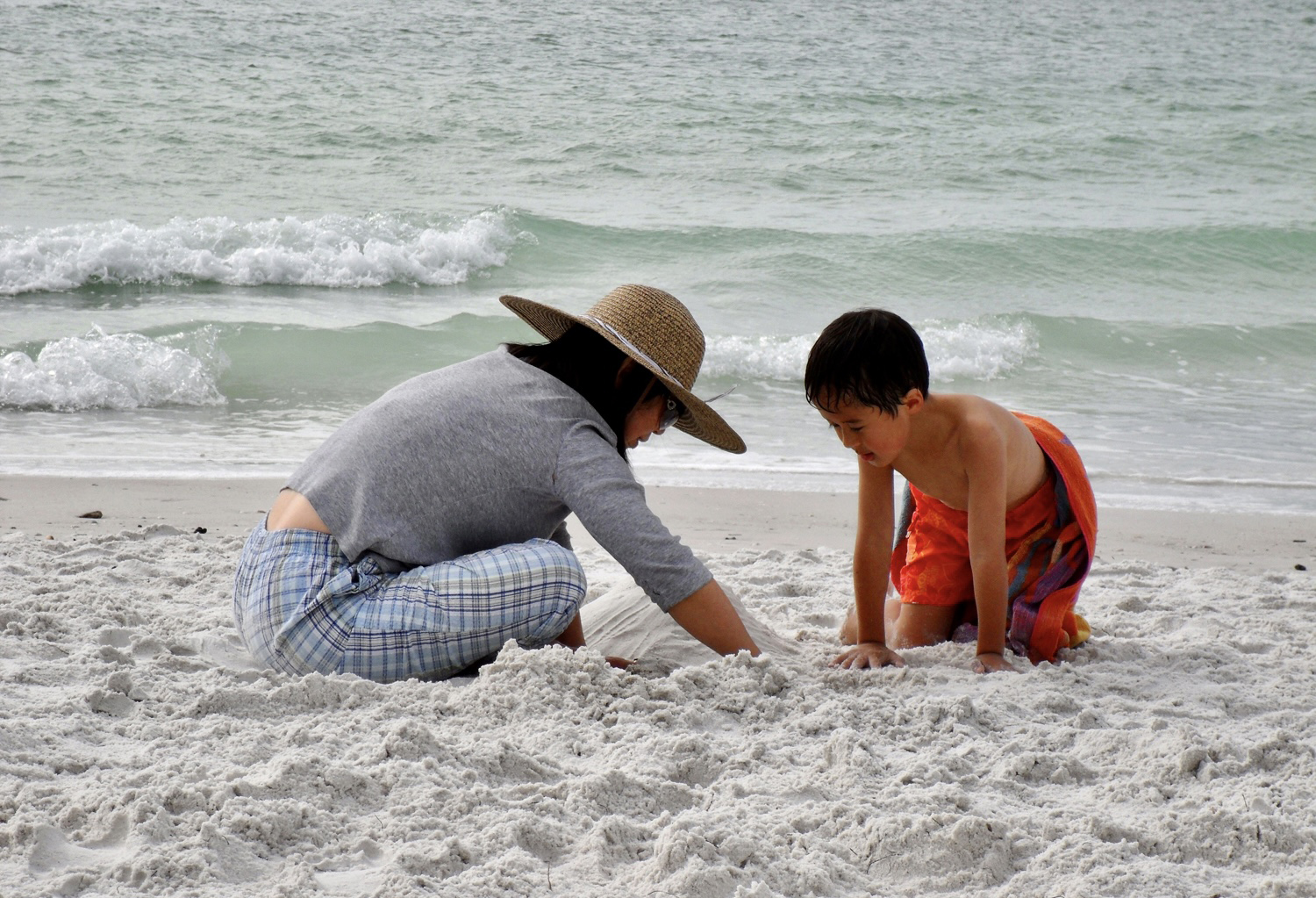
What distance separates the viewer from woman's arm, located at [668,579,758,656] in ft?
7.52

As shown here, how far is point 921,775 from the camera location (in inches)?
78.2

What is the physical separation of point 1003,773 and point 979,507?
0.68 m

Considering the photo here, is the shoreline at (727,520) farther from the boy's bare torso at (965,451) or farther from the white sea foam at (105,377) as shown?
the white sea foam at (105,377)

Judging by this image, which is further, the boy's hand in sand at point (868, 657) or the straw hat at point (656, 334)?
the boy's hand in sand at point (868, 657)

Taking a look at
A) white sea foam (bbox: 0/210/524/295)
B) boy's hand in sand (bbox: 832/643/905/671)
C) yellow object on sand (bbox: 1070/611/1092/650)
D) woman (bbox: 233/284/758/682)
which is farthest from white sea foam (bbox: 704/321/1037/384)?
woman (bbox: 233/284/758/682)

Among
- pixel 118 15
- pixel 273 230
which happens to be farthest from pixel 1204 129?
pixel 118 15

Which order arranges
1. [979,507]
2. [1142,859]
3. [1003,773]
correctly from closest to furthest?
[1142,859] < [1003,773] < [979,507]

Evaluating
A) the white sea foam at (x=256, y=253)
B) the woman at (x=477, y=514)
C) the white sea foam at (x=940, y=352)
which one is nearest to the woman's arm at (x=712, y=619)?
the woman at (x=477, y=514)

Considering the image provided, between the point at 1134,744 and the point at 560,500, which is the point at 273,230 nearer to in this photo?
the point at 560,500

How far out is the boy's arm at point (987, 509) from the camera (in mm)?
2502

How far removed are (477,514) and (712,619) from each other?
1.75 feet

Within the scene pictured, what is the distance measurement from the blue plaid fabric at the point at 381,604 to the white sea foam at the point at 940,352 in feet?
16.6

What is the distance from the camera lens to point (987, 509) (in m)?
2.51

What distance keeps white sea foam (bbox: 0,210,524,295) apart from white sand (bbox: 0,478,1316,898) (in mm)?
6406
